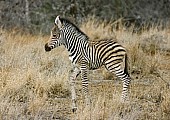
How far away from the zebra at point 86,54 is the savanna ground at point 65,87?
387mm

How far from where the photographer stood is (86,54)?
28.6ft

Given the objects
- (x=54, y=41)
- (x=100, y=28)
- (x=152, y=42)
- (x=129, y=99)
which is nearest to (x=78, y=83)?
(x=54, y=41)

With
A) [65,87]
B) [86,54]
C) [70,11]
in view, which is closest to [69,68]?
[65,87]

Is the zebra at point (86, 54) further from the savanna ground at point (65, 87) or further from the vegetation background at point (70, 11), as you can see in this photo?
the vegetation background at point (70, 11)

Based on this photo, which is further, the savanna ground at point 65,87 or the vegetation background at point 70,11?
the vegetation background at point 70,11

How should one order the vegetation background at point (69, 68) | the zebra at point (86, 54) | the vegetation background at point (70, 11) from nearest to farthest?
the vegetation background at point (69, 68) < the zebra at point (86, 54) < the vegetation background at point (70, 11)

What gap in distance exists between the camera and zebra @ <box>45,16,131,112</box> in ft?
27.9

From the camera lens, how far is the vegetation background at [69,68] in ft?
23.8

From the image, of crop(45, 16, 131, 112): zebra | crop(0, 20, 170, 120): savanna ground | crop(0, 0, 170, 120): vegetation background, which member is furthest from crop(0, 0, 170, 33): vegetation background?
crop(45, 16, 131, 112): zebra

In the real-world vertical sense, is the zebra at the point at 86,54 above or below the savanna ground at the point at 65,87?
above

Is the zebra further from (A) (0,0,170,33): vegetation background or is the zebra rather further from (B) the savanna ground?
(A) (0,0,170,33): vegetation background

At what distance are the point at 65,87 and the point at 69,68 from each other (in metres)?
1.55

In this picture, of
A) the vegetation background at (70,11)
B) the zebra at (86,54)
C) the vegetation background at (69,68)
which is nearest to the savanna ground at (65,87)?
the vegetation background at (69,68)

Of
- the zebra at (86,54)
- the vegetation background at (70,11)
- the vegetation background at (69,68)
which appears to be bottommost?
the vegetation background at (70,11)
